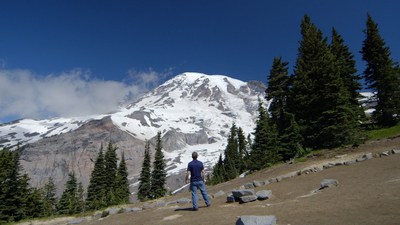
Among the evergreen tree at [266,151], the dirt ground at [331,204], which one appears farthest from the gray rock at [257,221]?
the evergreen tree at [266,151]

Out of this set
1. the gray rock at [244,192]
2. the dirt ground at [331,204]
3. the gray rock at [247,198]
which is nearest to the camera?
the dirt ground at [331,204]

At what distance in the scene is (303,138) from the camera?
37.9m

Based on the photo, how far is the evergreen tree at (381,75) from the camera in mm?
42094

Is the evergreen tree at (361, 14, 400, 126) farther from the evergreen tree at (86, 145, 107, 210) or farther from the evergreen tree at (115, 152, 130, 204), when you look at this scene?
the evergreen tree at (86, 145, 107, 210)

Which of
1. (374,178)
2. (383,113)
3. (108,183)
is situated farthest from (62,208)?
(374,178)

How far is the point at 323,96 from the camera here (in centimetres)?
3522

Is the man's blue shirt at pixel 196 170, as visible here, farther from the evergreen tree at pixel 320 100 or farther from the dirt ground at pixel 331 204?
the evergreen tree at pixel 320 100

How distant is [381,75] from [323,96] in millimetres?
14337

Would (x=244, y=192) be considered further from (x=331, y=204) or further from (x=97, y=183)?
(x=97, y=183)

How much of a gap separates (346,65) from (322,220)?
41.7 metres

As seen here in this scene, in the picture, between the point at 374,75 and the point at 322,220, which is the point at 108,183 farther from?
the point at 322,220

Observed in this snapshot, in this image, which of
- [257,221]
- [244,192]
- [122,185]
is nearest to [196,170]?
[244,192]

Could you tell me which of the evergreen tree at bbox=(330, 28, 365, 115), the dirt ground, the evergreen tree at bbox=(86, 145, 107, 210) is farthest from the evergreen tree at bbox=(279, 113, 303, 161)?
the evergreen tree at bbox=(86, 145, 107, 210)

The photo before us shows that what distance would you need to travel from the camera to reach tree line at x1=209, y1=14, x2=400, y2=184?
112ft
